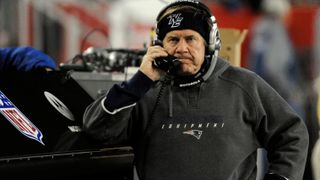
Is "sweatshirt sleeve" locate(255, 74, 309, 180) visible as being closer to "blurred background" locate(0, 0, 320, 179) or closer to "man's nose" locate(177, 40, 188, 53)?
"man's nose" locate(177, 40, 188, 53)

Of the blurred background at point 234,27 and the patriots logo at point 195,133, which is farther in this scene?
the blurred background at point 234,27

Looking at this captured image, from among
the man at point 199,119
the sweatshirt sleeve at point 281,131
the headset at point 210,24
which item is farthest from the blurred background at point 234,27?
the sweatshirt sleeve at point 281,131

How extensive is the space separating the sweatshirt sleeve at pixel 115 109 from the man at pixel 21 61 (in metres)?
0.61

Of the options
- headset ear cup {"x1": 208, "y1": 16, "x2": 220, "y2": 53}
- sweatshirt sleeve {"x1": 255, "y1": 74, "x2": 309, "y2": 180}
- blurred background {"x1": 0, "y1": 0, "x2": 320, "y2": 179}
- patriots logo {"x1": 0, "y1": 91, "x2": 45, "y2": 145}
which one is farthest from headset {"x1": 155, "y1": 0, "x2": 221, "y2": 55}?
blurred background {"x1": 0, "y1": 0, "x2": 320, "y2": 179}

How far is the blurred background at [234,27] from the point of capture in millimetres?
5559

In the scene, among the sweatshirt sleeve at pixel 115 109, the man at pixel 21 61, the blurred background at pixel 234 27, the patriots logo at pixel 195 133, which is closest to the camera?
the sweatshirt sleeve at pixel 115 109

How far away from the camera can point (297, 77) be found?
244 inches

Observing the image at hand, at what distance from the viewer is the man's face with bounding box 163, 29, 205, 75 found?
2398 millimetres

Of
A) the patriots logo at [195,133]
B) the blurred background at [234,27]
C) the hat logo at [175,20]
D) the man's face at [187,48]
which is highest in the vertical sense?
the hat logo at [175,20]

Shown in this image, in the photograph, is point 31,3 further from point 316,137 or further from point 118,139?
point 118,139

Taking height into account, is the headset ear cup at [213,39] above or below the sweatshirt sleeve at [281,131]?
above

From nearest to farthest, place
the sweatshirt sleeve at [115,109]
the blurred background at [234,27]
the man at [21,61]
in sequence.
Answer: the sweatshirt sleeve at [115,109] < the man at [21,61] < the blurred background at [234,27]

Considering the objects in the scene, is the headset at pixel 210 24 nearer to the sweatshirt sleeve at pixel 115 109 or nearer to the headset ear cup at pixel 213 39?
the headset ear cup at pixel 213 39

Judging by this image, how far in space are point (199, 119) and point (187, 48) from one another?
0.26 metres
